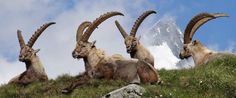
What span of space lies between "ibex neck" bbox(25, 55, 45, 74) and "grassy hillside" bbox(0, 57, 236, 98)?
3.00 meters

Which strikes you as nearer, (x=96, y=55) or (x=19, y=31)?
(x=96, y=55)

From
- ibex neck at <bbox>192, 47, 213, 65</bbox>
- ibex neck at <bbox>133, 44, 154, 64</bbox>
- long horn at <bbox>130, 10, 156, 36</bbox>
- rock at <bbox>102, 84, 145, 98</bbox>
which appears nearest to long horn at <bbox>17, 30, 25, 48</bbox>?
long horn at <bbox>130, 10, 156, 36</bbox>

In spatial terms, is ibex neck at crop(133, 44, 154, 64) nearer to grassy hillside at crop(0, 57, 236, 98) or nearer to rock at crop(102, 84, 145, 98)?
grassy hillside at crop(0, 57, 236, 98)

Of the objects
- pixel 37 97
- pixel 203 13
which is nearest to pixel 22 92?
pixel 37 97

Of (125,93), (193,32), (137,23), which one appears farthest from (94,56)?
(193,32)

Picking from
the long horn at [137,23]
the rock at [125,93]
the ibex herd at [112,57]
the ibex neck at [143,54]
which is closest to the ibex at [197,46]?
the ibex herd at [112,57]

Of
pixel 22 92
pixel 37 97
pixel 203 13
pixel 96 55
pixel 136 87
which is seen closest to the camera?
pixel 136 87

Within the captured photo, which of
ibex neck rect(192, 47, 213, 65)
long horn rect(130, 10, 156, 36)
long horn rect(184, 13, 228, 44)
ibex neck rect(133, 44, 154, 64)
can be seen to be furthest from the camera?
ibex neck rect(192, 47, 213, 65)

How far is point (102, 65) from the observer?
22.2 metres

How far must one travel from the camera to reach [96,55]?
Result: 23.4 meters

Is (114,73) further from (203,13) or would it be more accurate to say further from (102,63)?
(203,13)

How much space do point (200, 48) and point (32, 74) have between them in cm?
753

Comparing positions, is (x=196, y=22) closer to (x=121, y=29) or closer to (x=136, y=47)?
(x=136, y=47)

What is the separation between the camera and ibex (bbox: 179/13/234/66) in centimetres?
2820
